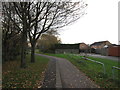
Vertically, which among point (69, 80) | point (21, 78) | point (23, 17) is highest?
point (23, 17)

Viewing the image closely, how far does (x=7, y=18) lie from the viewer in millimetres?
5855

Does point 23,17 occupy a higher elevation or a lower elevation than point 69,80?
higher

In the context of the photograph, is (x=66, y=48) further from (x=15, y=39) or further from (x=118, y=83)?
(x=118, y=83)

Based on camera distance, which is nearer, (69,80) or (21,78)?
(21,78)

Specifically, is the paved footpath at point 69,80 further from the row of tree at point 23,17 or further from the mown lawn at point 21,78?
the row of tree at point 23,17

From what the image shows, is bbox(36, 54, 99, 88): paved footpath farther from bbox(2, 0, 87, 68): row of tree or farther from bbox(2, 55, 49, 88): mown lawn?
bbox(2, 0, 87, 68): row of tree

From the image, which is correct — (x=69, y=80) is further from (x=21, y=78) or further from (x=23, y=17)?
(x=23, y=17)

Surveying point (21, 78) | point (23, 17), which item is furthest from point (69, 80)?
point (23, 17)

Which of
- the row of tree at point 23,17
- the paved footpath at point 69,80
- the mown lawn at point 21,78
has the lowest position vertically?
the paved footpath at point 69,80

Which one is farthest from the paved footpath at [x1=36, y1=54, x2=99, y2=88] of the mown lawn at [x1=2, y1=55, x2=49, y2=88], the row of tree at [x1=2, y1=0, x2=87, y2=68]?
the row of tree at [x1=2, y1=0, x2=87, y2=68]

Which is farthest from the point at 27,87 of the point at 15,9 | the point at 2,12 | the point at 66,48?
the point at 66,48

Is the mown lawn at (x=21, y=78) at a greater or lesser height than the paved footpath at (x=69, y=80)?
greater

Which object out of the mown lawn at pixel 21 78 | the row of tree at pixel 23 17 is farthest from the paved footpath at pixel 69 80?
the row of tree at pixel 23 17

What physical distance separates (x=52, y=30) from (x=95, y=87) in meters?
6.85
